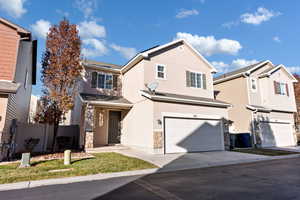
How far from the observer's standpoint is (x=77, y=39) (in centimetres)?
1073

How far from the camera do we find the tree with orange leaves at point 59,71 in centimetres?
999

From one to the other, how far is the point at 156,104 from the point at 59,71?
20.0 feet

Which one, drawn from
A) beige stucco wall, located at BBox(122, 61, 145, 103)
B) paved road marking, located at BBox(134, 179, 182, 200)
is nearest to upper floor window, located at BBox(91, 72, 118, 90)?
beige stucco wall, located at BBox(122, 61, 145, 103)

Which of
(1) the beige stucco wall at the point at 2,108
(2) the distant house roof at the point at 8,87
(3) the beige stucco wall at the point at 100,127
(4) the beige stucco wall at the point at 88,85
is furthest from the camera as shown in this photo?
(4) the beige stucco wall at the point at 88,85

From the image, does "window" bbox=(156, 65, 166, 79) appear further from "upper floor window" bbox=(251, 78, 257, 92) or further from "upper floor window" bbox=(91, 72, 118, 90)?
"upper floor window" bbox=(251, 78, 257, 92)

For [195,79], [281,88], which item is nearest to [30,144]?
[195,79]

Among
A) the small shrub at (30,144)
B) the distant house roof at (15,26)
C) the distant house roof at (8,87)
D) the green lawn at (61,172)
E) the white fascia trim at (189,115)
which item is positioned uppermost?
the distant house roof at (15,26)

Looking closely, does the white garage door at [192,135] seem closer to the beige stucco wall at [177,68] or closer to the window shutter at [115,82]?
the beige stucco wall at [177,68]

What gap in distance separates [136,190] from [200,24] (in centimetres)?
1596

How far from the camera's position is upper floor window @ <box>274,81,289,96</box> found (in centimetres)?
1730

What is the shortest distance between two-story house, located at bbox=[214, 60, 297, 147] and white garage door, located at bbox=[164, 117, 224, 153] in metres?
4.42

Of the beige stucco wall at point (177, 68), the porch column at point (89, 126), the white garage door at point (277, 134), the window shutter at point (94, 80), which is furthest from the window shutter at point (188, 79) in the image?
the white garage door at point (277, 134)

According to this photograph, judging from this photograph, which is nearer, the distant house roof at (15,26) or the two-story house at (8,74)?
the two-story house at (8,74)

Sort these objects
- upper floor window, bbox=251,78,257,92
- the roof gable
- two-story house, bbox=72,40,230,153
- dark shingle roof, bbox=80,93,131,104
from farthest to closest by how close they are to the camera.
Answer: upper floor window, bbox=251,78,257,92 < the roof gable < dark shingle roof, bbox=80,93,131,104 < two-story house, bbox=72,40,230,153
